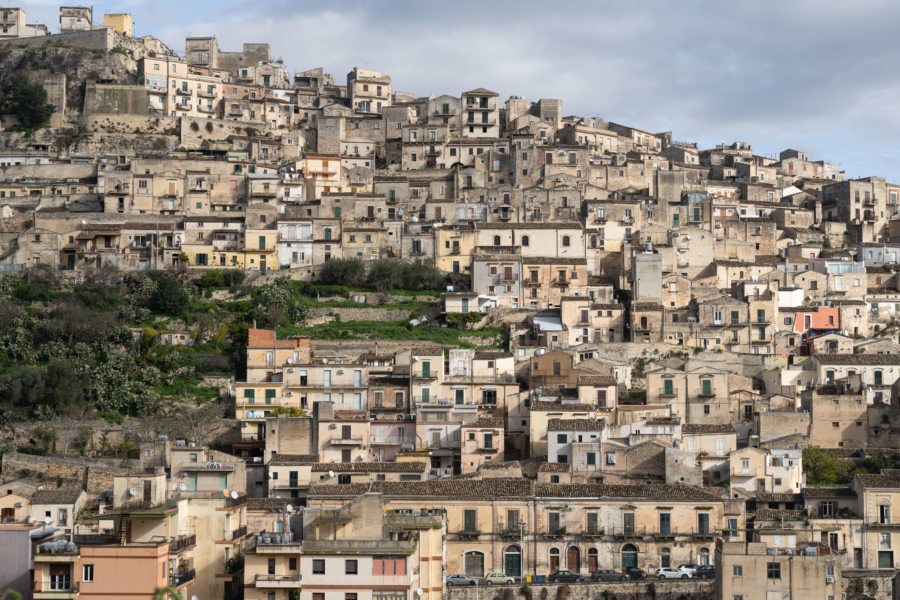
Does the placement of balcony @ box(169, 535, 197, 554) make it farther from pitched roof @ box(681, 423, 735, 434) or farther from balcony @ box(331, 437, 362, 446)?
pitched roof @ box(681, 423, 735, 434)

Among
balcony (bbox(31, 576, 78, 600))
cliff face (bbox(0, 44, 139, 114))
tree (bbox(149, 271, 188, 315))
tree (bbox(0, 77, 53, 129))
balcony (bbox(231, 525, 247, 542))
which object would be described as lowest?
balcony (bbox(31, 576, 78, 600))

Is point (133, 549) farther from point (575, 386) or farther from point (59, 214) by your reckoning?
point (59, 214)

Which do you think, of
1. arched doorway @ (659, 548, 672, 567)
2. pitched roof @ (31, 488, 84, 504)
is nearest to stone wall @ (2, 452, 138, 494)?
pitched roof @ (31, 488, 84, 504)

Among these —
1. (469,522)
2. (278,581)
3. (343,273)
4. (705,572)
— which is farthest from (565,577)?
(343,273)

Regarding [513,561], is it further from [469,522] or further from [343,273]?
[343,273]

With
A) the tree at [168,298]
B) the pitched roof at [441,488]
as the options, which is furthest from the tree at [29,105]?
the pitched roof at [441,488]

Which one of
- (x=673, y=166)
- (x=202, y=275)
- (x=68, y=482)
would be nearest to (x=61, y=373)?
(x=68, y=482)
